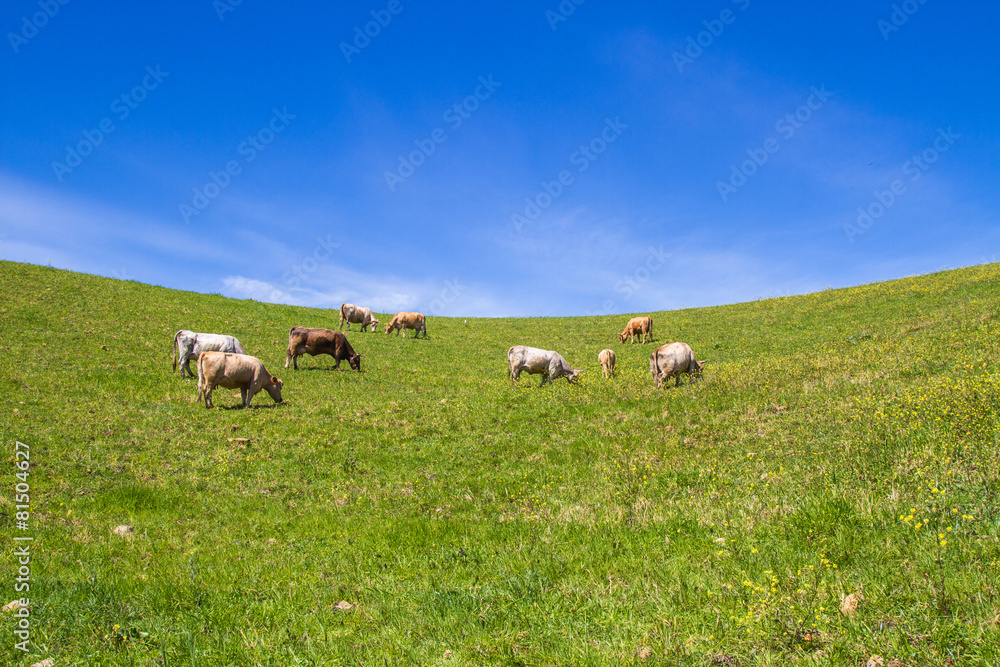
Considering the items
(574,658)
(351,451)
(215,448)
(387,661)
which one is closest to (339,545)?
(387,661)

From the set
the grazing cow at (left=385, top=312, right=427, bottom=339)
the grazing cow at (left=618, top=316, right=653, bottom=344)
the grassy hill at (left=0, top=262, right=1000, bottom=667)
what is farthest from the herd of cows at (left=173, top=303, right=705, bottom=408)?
the grazing cow at (left=385, top=312, right=427, bottom=339)

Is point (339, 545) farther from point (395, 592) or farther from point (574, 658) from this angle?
point (574, 658)

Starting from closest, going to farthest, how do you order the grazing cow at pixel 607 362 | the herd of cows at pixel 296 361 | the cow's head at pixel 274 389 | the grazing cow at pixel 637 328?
the herd of cows at pixel 296 361 → the cow's head at pixel 274 389 → the grazing cow at pixel 607 362 → the grazing cow at pixel 637 328

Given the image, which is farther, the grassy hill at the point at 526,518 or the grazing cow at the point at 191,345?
the grazing cow at the point at 191,345

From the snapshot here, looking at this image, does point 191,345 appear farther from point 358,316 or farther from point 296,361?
point 358,316

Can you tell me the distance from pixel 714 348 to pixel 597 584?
27.8 metres

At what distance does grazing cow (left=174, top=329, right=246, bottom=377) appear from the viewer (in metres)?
20.2

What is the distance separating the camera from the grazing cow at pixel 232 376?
16.1 metres

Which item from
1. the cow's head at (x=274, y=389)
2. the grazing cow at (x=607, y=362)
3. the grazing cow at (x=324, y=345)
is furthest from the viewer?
the grazing cow at (x=324, y=345)

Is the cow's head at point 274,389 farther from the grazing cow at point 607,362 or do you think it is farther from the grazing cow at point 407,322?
the grazing cow at point 407,322

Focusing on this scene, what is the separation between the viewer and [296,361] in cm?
2494

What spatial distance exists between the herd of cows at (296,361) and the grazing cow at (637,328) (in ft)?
37.0

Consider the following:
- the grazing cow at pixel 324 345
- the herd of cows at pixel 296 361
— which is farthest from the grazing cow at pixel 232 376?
the grazing cow at pixel 324 345

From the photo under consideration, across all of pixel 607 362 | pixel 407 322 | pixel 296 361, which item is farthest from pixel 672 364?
pixel 407 322
